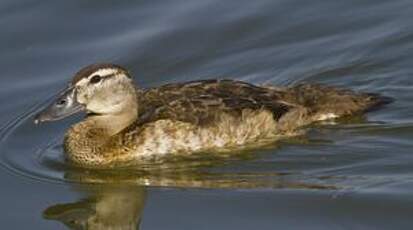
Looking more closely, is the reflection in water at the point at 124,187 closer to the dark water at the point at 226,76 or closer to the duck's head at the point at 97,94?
the dark water at the point at 226,76

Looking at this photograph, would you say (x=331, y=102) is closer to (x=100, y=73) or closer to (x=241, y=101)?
(x=241, y=101)

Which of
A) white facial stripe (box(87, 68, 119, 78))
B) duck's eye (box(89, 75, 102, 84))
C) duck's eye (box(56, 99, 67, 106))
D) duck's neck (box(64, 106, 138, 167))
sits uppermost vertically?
white facial stripe (box(87, 68, 119, 78))

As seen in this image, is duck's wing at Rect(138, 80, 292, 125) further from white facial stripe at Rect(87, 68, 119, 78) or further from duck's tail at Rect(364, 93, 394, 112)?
duck's tail at Rect(364, 93, 394, 112)

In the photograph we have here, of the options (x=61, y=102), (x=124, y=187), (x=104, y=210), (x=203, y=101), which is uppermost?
(x=61, y=102)

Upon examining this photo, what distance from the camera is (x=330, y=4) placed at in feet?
47.3

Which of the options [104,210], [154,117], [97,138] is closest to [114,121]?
[97,138]

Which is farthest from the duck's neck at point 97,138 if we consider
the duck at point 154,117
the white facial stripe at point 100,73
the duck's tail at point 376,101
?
the duck's tail at point 376,101

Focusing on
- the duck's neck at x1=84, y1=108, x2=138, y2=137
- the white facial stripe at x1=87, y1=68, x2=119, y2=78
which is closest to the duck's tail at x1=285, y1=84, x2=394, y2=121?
the duck's neck at x1=84, y1=108, x2=138, y2=137

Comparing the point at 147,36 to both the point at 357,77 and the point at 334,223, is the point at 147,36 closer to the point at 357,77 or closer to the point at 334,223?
the point at 357,77

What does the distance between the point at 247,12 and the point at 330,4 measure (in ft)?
3.26

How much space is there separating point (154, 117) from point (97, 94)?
568 millimetres

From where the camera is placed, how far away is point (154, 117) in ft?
36.8

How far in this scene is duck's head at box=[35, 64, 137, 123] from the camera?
11.1 meters

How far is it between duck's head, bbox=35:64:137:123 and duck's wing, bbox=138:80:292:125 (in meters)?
0.24
